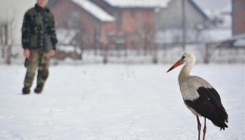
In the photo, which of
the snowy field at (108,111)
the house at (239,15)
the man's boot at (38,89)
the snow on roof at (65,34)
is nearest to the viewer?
the snowy field at (108,111)

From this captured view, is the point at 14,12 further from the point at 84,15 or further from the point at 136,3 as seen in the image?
the point at 136,3

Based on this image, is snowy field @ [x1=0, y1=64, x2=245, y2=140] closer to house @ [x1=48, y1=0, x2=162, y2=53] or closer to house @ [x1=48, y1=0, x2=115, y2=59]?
house @ [x1=48, y1=0, x2=162, y2=53]

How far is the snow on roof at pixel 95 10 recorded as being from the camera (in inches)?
1750

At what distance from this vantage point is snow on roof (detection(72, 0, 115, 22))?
44438 millimetres

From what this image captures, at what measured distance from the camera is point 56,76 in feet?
55.2

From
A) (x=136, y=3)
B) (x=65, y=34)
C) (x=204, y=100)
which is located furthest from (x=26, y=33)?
(x=136, y=3)

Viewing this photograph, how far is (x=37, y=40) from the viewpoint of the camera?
1125 cm

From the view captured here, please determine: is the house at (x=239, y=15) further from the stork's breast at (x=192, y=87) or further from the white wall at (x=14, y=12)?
the stork's breast at (x=192, y=87)

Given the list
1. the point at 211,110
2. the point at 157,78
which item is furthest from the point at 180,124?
the point at 157,78

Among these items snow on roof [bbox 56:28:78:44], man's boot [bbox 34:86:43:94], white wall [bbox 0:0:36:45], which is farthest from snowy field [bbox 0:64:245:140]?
snow on roof [bbox 56:28:78:44]

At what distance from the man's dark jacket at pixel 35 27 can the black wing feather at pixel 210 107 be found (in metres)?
5.49

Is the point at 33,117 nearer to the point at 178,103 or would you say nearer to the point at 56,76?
the point at 178,103

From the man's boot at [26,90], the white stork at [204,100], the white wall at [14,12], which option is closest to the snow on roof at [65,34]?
the white wall at [14,12]

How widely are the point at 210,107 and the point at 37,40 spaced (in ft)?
19.1
